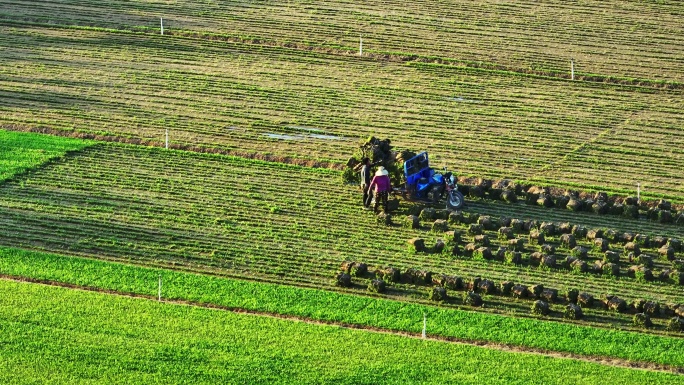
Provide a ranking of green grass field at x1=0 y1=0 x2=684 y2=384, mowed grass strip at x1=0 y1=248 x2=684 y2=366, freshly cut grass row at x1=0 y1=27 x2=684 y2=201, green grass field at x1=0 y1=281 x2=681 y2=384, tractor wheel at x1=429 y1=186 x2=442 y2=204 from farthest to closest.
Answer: freshly cut grass row at x1=0 y1=27 x2=684 y2=201
tractor wheel at x1=429 y1=186 x2=442 y2=204
mowed grass strip at x1=0 y1=248 x2=684 y2=366
green grass field at x1=0 y1=0 x2=684 y2=384
green grass field at x1=0 y1=281 x2=681 y2=384

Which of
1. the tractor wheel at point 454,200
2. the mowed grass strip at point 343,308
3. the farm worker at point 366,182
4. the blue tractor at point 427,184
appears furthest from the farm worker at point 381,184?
the mowed grass strip at point 343,308

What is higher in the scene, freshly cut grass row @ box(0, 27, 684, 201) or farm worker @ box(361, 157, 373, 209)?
freshly cut grass row @ box(0, 27, 684, 201)

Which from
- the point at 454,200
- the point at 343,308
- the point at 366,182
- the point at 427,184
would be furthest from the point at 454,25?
the point at 343,308

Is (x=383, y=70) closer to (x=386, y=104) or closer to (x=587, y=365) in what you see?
(x=386, y=104)

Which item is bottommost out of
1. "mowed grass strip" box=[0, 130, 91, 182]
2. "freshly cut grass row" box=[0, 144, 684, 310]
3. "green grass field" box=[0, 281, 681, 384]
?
"green grass field" box=[0, 281, 681, 384]

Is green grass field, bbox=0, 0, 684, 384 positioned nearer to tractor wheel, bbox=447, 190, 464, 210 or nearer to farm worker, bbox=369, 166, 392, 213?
tractor wheel, bbox=447, 190, 464, 210

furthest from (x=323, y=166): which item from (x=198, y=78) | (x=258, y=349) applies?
(x=258, y=349)

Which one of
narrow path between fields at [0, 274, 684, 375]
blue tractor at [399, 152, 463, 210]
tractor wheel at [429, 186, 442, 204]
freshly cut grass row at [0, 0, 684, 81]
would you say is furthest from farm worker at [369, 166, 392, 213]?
freshly cut grass row at [0, 0, 684, 81]
